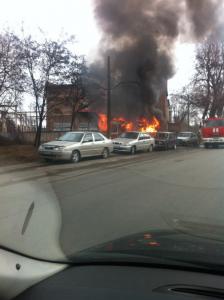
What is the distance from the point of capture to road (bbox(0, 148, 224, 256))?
17.8 feet

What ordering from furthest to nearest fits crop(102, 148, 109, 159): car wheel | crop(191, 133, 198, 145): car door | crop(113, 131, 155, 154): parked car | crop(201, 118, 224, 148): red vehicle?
1. crop(191, 133, 198, 145): car door
2. crop(201, 118, 224, 148): red vehicle
3. crop(113, 131, 155, 154): parked car
4. crop(102, 148, 109, 159): car wheel

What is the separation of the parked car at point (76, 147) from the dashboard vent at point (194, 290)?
1538 centimetres

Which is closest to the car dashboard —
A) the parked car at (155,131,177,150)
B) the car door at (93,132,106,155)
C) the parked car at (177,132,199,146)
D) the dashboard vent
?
the dashboard vent

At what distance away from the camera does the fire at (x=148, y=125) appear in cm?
3234

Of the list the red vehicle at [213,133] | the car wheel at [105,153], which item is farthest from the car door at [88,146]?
the red vehicle at [213,133]

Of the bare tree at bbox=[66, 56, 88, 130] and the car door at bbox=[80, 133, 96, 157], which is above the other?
the bare tree at bbox=[66, 56, 88, 130]

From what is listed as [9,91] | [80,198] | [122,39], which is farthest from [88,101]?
[80,198]

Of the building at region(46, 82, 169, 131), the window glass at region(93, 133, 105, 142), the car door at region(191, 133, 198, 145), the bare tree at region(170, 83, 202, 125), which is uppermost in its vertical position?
the bare tree at region(170, 83, 202, 125)

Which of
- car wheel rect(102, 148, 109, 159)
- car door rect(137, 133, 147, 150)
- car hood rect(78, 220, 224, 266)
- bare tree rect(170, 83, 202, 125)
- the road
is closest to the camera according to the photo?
car hood rect(78, 220, 224, 266)

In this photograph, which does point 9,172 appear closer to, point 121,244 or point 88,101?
point 121,244

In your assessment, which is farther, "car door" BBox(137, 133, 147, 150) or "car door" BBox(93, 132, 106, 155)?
"car door" BBox(137, 133, 147, 150)

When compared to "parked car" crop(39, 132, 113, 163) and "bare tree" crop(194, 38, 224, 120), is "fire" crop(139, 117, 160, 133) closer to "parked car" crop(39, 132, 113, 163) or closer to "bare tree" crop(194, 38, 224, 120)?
"parked car" crop(39, 132, 113, 163)

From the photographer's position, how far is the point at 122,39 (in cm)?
2733

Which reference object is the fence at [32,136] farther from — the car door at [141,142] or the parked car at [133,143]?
the car door at [141,142]
